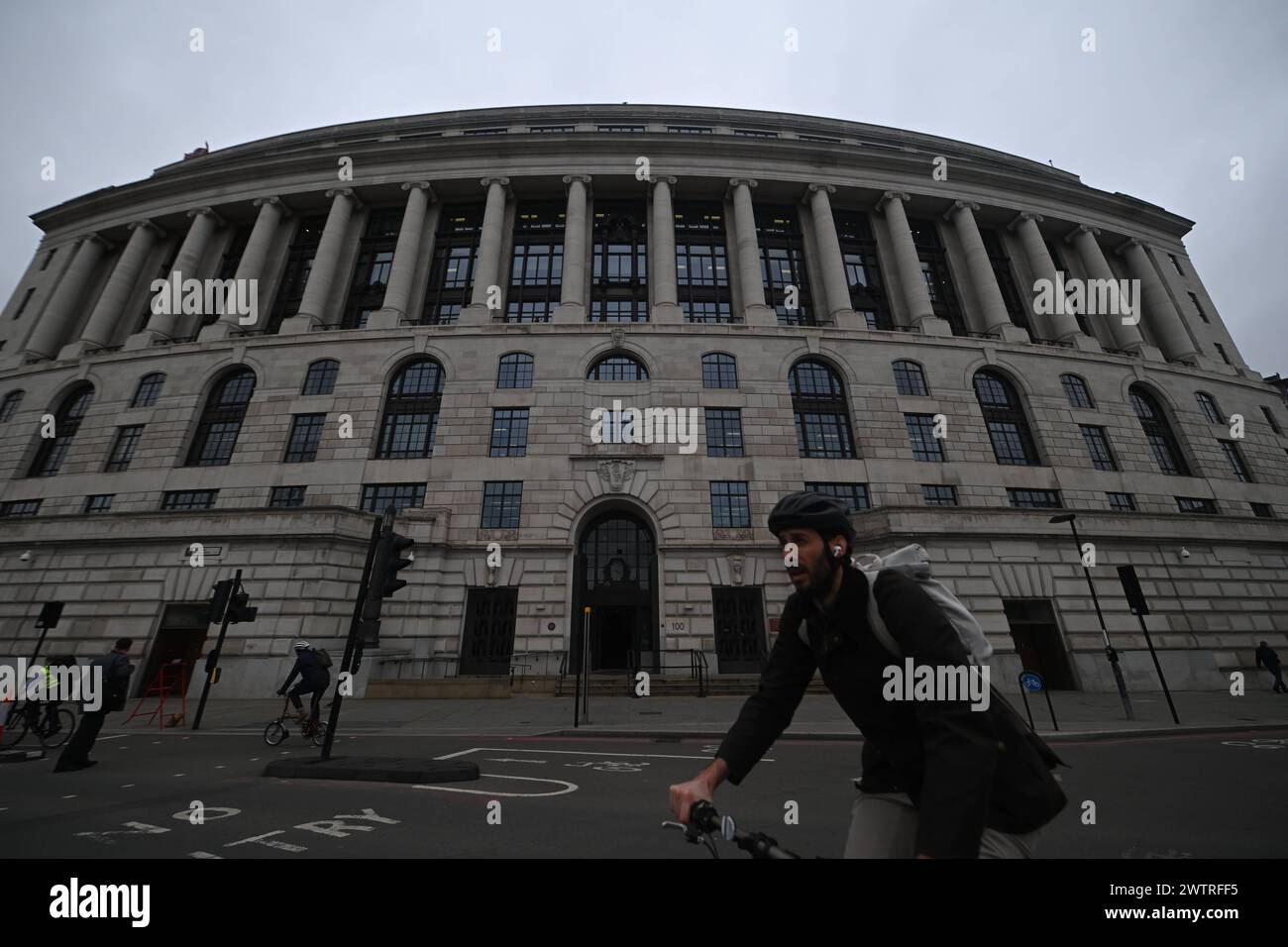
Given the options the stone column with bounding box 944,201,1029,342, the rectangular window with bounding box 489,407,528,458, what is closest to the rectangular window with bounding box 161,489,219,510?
the rectangular window with bounding box 489,407,528,458

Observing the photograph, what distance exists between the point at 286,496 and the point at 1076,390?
42.3m

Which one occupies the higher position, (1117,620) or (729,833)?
(1117,620)

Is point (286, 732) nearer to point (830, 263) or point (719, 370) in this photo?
point (719, 370)

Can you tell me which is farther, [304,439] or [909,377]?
[909,377]

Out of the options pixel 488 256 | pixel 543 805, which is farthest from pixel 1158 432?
A: pixel 488 256

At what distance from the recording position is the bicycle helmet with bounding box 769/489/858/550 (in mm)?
2406

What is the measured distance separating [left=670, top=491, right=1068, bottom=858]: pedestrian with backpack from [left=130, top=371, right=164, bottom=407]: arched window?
37.5m

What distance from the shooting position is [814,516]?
7.88 ft

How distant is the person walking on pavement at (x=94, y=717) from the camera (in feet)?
30.0

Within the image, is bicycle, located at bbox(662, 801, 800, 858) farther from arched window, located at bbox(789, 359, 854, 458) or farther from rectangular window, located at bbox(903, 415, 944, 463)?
rectangular window, located at bbox(903, 415, 944, 463)
